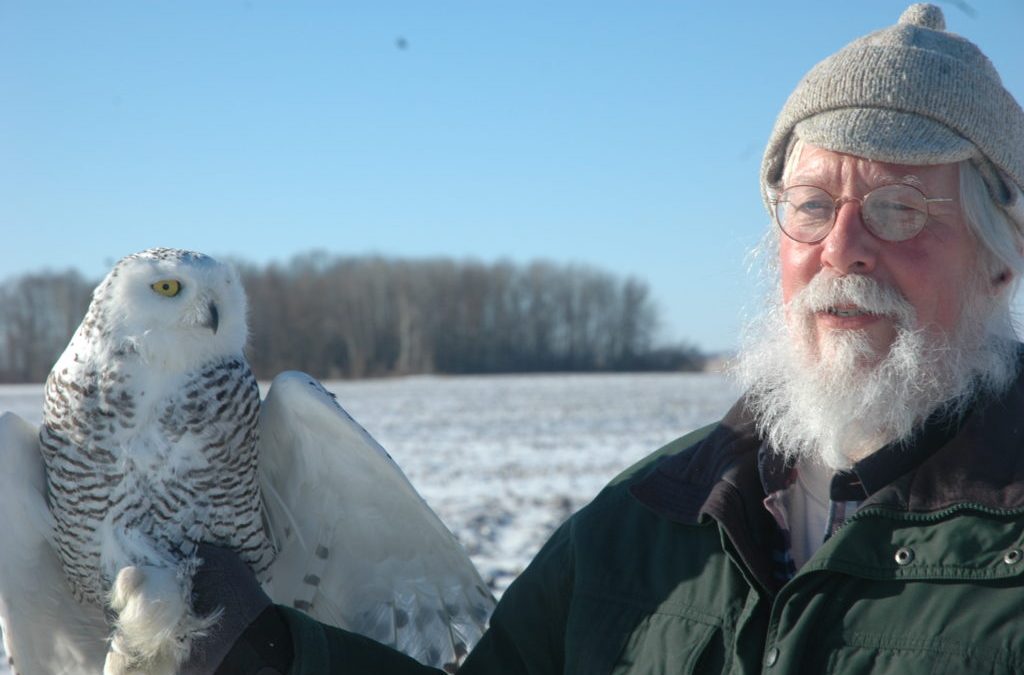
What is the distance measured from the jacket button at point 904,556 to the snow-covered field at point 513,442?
0.78m

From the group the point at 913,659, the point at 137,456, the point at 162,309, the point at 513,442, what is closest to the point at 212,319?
the point at 162,309

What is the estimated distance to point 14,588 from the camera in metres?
2.63

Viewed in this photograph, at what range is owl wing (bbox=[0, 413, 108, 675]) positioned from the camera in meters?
2.58

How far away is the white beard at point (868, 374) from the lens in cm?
183

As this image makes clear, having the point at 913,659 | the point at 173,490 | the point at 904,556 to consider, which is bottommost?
the point at 173,490

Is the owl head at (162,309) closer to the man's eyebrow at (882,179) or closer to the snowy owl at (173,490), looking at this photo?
the snowy owl at (173,490)

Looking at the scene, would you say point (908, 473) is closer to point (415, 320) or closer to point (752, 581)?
point (752, 581)

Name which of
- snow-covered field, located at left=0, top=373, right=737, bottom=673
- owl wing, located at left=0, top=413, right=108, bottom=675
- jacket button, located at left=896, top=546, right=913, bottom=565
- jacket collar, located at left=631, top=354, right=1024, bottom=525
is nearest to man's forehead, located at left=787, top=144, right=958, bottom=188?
jacket collar, located at left=631, top=354, right=1024, bottom=525

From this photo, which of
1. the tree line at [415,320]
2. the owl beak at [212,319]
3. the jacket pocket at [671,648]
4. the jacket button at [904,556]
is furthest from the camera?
the tree line at [415,320]

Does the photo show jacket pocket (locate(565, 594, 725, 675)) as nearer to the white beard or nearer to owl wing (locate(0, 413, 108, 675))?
the white beard

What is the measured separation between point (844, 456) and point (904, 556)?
0.43m

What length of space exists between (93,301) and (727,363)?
1.94 meters

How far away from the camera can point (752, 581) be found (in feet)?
5.65

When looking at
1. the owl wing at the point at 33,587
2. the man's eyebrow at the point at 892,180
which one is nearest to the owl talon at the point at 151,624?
the owl wing at the point at 33,587
